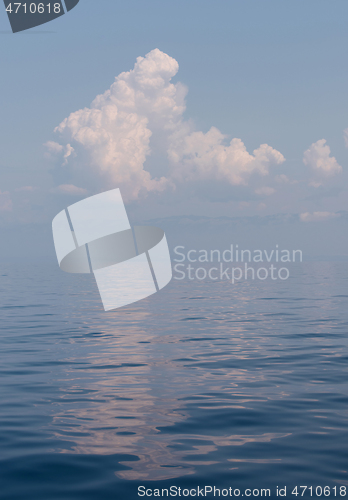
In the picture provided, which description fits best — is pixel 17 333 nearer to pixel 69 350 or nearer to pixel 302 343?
pixel 69 350

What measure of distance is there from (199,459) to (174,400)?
3.84 m

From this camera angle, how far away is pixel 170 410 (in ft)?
37.9

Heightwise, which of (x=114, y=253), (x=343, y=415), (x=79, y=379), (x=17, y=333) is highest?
(x=114, y=253)

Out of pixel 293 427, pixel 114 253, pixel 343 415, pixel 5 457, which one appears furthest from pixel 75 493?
pixel 114 253

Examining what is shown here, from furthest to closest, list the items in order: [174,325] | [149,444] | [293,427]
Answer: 1. [174,325]
2. [293,427]
3. [149,444]

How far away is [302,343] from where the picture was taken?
20578 mm

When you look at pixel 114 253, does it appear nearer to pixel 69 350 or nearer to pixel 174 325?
pixel 174 325

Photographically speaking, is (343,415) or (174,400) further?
(174,400)

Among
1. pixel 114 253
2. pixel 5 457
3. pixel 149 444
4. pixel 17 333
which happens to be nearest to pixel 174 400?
pixel 149 444

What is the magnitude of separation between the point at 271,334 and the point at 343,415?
12012 mm

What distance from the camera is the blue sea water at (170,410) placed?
26.3ft

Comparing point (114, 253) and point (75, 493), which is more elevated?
point (114, 253)

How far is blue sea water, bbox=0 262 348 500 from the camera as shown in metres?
8.03

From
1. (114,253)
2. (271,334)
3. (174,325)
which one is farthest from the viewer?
(114,253)
